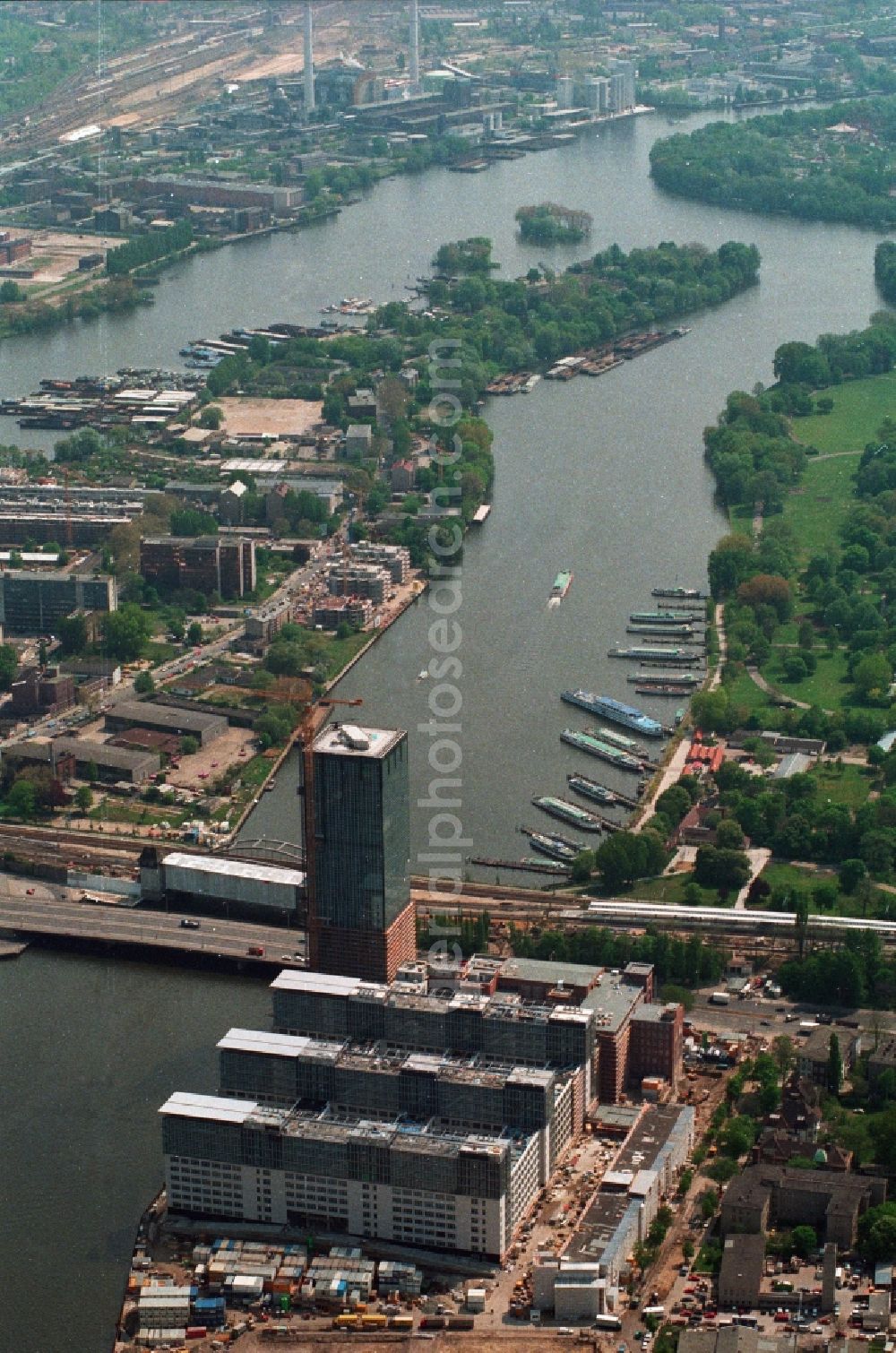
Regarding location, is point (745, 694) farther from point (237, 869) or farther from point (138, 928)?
point (138, 928)

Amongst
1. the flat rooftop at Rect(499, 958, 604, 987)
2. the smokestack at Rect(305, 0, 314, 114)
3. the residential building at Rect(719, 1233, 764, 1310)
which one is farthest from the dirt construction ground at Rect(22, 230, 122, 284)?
the residential building at Rect(719, 1233, 764, 1310)

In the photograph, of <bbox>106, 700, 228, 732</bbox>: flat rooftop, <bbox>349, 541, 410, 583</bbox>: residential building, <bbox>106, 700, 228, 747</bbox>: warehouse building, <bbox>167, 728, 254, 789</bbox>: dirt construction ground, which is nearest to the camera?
<bbox>167, 728, 254, 789</bbox>: dirt construction ground

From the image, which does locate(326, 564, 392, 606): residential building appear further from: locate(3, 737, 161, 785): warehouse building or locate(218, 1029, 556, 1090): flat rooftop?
locate(218, 1029, 556, 1090): flat rooftop

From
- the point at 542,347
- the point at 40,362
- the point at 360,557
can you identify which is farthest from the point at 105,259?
the point at 360,557

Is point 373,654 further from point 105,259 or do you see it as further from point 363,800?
point 105,259

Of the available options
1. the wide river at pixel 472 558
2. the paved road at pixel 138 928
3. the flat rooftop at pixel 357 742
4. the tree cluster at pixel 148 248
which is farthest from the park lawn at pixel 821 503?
the tree cluster at pixel 148 248
